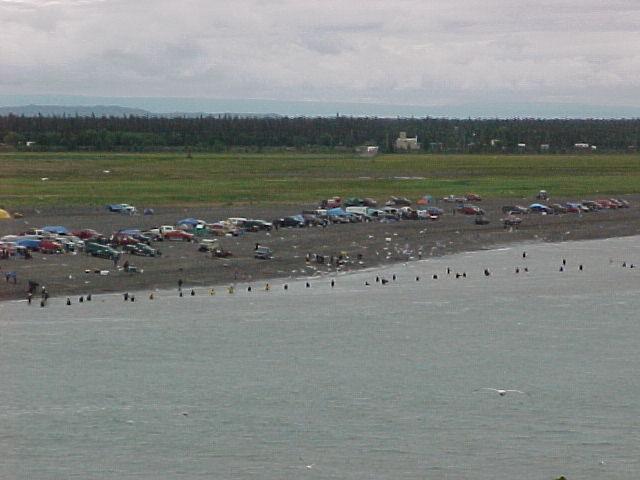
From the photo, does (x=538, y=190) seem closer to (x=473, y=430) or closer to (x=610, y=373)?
(x=610, y=373)

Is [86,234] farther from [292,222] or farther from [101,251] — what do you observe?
[292,222]

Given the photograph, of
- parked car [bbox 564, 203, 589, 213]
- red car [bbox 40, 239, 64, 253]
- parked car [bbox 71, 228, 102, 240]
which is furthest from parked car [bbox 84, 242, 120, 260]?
parked car [bbox 564, 203, 589, 213]

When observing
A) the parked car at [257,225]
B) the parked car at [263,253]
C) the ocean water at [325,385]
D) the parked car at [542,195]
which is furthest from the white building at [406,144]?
the ocean water at [325,385]

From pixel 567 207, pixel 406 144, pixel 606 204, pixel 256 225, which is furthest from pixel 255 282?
pixel 406 144

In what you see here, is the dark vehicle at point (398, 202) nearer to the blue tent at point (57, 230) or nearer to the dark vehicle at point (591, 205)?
the dark vehicle at point (591, 205)

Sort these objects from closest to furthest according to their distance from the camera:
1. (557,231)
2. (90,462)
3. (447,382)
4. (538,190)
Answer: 1. (90,462)
2. (447,382)
3. (557,231)
4. (538,190)

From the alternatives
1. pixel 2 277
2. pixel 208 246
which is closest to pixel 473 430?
pixel 2 277

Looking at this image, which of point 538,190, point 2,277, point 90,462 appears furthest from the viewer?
point 538,190
